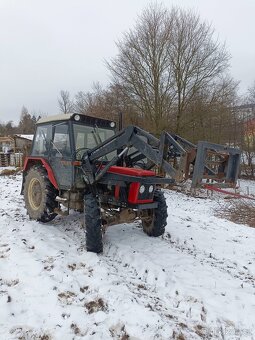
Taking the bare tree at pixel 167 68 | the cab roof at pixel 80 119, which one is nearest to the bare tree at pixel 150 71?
the bare tree at pixel 167 68

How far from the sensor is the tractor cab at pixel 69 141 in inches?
Answer: 259

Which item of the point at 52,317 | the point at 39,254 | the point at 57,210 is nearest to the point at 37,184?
the point at 57,210

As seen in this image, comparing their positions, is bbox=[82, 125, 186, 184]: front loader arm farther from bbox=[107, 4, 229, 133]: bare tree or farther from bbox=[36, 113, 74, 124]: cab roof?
bbox=[107, 4, 229, 133]: bare tree

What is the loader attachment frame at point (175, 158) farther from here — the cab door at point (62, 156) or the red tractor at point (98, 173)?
the cab door at point (62, 156)

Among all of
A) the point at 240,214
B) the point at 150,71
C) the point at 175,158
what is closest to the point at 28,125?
the point at 150,71

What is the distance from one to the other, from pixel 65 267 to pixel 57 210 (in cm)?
206

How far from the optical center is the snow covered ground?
377 cm

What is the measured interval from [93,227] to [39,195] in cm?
215

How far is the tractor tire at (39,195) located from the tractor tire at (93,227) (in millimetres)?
1417

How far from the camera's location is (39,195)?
742 cm

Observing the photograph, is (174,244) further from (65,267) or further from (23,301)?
(23,301)

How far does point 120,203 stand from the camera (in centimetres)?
625

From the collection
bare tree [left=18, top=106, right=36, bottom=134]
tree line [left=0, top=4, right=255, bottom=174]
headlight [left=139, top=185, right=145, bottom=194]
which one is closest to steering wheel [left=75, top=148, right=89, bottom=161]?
headlight [left=139, top=185, right=145, bottom=194]

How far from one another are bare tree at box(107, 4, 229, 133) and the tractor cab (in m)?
13.2
